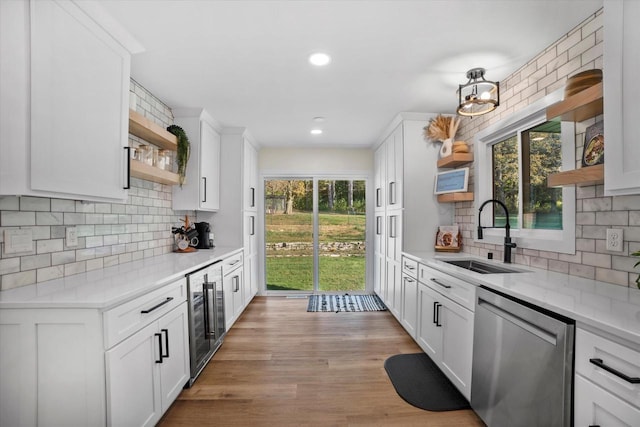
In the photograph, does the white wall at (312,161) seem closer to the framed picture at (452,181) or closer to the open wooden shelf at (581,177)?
the framed picture at (452,181)

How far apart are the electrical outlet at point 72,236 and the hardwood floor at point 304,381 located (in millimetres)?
1281

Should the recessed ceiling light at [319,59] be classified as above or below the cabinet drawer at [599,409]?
above

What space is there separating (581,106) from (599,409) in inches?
56.1

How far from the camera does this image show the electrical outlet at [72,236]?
1849 mm

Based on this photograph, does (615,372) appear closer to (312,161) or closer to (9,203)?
(9,203)

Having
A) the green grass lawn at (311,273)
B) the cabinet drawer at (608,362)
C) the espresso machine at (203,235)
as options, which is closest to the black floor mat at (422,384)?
the cabinet drawer at (608,362)

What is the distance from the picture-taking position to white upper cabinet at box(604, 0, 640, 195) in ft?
3.93

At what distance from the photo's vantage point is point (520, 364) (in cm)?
144

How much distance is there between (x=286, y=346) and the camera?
9.45 ft

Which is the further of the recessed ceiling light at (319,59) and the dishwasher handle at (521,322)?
the recessed ceiling light at (319,59)

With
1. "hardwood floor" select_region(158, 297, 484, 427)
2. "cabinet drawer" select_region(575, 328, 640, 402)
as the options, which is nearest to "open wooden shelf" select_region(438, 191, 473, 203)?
"hardwood floor" select_region(158, 297, 484, 427)

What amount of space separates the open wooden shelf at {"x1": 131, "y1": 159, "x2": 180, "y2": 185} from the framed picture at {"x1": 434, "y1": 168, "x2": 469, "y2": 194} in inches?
108

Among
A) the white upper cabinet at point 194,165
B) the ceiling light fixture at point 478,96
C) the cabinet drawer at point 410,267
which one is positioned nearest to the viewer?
the ceiling light fixture at point 478,96

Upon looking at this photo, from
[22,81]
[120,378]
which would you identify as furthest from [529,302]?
[22,81]
